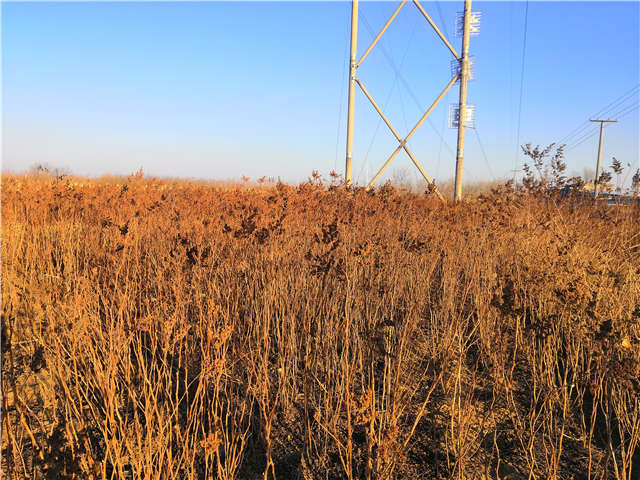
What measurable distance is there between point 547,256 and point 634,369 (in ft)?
7.38

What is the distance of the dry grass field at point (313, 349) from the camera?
1996 mm

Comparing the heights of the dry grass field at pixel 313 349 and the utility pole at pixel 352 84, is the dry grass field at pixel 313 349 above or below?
below

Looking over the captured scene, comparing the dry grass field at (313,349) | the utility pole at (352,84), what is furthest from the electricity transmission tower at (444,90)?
the dry grass field at (313,349)

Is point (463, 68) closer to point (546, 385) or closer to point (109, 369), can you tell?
point (546, 385)

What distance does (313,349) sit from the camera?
10.2 feet

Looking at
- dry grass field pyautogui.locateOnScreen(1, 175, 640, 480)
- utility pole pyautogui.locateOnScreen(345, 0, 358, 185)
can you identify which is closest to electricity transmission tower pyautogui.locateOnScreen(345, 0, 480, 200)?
utility pole pyautogui.locateOnScreen(345, 0, 358, 185)

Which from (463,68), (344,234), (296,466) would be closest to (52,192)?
(344,234)

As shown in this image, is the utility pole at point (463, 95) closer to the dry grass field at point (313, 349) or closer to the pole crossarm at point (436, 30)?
the pole crossarm at point (436, 30)

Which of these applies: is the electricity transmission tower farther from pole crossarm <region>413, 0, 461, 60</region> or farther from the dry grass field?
the dry grass field

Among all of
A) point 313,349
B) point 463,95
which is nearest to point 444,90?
point 463,95

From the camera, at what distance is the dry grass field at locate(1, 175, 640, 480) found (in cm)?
200

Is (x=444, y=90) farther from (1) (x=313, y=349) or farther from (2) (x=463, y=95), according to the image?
(1) (x=313, y=349)

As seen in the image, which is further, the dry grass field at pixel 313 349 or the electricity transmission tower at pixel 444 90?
the electricity transmission tower at pixel 444 90

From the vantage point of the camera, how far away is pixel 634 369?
2.06 meters
